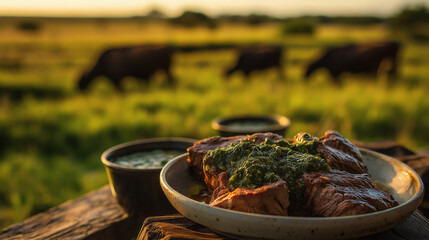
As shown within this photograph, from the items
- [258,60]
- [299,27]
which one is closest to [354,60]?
[258,60]

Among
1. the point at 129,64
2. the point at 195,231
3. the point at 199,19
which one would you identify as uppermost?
the point at 199,19

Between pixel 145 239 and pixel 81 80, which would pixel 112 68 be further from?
pixel 145 239

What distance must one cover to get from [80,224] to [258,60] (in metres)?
Answer: 16.9

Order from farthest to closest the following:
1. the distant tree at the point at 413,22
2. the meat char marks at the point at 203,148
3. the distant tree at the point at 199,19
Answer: the distant tree at the point at 413,22, the distant tree at the point at 199,19, the meat char marks at the point at 203,148

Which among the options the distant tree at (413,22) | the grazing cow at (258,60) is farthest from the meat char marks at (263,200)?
the distant tree at (413,22)

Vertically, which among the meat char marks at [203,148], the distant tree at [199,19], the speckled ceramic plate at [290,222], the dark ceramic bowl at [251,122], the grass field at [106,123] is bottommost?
the grass field at [106,123]

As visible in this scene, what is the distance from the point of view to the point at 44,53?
2539cm

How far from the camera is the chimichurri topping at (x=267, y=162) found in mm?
1726

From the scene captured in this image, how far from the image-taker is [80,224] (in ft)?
9.04

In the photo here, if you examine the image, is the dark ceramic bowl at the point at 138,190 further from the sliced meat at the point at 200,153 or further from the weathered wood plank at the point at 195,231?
the weathered wood plank at the point at 195,231

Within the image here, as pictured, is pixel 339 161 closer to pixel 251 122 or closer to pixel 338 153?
pixel 338 153

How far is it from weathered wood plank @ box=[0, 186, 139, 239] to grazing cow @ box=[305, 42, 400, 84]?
1503 centimetres

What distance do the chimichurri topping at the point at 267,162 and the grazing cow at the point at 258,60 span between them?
1545cm

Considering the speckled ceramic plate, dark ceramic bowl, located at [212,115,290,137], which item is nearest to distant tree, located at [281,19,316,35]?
dark ceramic bowl, located at [212,115,290,137]
